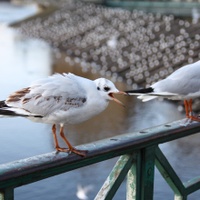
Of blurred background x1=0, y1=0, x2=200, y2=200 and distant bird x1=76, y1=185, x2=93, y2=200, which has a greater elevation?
blurred background x1=0, y1=0, x2=200, y2=200

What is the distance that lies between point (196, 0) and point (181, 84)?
910 inches

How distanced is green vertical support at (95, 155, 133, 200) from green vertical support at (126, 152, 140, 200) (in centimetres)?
4

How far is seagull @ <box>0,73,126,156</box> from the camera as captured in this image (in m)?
1.82

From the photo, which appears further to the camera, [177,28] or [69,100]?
[177,28]

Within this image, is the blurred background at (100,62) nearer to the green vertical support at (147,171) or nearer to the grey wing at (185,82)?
the grey wing at (185,82)

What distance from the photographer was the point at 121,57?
17.2 m

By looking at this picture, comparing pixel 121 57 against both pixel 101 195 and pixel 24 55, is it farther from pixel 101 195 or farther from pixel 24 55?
pixel 101 195

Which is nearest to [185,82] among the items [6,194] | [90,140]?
[6,194]

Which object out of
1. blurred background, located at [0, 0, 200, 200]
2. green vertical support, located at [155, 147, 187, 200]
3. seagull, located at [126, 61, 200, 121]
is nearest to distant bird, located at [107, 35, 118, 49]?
blurred background, located at [0, 0, 200, 200]

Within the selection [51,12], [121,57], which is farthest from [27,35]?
[121,57]

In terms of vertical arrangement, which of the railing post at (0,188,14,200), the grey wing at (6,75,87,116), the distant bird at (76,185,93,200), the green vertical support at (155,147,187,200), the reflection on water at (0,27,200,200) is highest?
the grey wing at (6,75,87,116)

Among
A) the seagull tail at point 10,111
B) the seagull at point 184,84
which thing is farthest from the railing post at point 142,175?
the seagull at point 184,84

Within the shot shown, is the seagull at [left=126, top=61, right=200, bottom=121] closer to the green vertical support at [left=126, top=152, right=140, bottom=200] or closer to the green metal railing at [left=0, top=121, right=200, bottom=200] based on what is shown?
the green metal railing at [left=0, top=121, right=200, bottom=200]

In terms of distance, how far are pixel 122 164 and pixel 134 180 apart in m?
0.11
